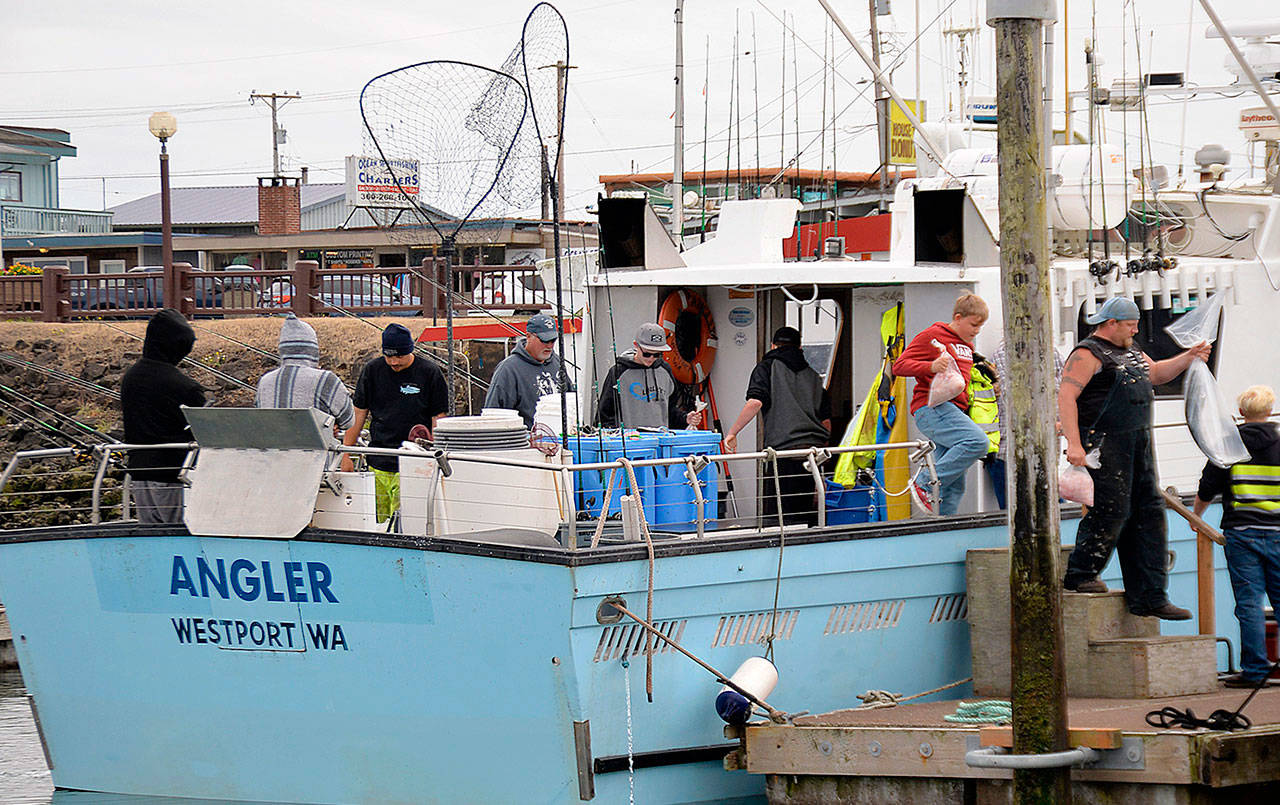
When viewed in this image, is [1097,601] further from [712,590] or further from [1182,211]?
[1182,211]

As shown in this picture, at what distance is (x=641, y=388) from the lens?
9.20 metres

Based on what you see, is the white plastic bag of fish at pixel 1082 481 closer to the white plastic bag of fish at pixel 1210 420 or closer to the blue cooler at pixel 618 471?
the white plastic bag of fish at pixel 1210 420

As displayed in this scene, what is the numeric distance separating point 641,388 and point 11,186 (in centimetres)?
4279

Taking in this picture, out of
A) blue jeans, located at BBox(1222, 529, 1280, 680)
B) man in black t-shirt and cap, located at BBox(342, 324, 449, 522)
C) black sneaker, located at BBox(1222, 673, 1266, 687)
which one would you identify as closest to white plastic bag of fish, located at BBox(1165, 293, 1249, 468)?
blue jeans, located at BBox(1222, 529, 1280, 680)

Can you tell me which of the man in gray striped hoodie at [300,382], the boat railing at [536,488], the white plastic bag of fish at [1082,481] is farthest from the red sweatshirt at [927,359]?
the man in gray striped hoodie at [300,382]

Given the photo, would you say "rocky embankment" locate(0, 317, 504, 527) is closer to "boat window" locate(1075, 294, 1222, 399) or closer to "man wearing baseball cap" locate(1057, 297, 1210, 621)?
"boat window" locate(1075, 294, 1222, 399)

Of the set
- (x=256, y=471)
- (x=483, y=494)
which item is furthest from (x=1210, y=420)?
(x=256, y=471)

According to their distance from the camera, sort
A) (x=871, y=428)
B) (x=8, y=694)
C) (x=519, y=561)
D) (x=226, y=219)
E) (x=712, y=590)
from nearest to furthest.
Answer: (x=519, y=561) → (x=712, y=590) → (x=871, y=428) → (x=8, y=694) → (x=226, y=219)

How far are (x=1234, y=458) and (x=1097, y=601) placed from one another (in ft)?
3.31

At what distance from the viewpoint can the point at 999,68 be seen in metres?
6.46

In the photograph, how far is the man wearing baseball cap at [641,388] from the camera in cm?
909

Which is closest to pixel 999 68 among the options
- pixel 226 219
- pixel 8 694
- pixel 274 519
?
pixel 274 519

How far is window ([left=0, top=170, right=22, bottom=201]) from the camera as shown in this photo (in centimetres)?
4656

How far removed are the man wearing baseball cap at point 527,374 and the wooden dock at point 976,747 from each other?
2.59 m
